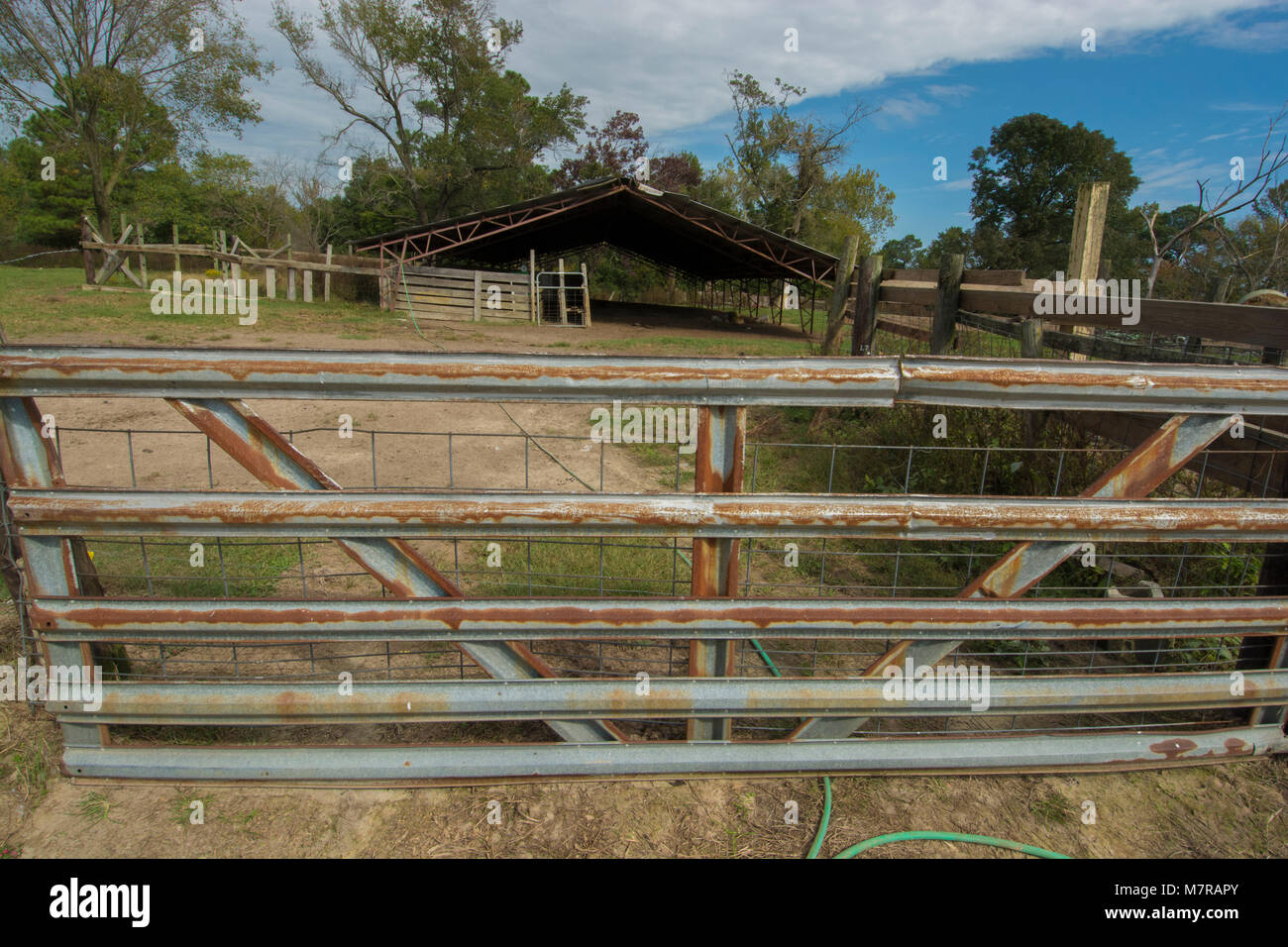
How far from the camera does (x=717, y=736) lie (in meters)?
2.54

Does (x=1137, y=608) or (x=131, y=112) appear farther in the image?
(x=131, y=112)

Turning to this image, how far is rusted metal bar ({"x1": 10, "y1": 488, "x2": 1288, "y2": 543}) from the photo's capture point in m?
2.16

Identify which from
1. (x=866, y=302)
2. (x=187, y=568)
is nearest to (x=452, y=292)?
(x=866, y=302)

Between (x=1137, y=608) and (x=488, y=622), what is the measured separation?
221cm

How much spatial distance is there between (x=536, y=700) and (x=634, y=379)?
1.10 meters

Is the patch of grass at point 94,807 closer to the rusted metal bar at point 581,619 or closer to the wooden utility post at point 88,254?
the rusted metal bar at point 581,619

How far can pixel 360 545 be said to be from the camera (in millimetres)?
2266

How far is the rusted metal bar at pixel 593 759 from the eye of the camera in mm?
2391

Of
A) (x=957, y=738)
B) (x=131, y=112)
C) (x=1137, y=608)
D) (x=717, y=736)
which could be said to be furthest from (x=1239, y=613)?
(x=131, y=112)

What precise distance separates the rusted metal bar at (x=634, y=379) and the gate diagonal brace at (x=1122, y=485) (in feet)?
0.26

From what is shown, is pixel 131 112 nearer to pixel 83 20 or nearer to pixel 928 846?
pixel 83 20

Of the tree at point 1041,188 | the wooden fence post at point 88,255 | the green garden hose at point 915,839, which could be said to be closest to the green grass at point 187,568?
the green garden hose at point 915,839

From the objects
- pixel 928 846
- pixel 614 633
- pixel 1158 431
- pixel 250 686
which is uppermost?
pixel 1158 431

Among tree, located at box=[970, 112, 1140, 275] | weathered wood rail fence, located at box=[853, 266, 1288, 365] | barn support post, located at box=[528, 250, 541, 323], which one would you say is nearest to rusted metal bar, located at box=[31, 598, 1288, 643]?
weathered wood rail fence, located at box=[853, 266, 1288, 365]
